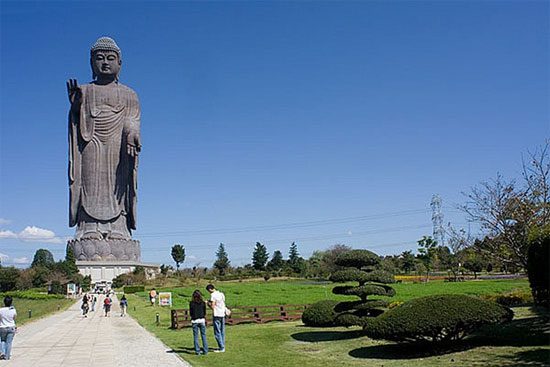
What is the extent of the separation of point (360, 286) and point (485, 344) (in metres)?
4.53

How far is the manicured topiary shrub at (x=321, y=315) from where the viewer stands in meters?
19.2

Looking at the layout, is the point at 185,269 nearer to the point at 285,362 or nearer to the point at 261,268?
the point at 261,268

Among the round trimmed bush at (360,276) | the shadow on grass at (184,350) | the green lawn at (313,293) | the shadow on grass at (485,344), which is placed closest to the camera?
the shadow on grass at (485,344)

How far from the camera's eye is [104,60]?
68312 millimetres

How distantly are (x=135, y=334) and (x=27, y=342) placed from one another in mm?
3544

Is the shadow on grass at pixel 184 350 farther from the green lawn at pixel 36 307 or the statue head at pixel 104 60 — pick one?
the statue head at pixel 104 60

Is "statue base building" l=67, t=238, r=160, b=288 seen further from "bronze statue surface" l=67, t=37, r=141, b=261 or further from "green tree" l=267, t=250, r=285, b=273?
"green tree" l=267, t=250, r=285, b=273

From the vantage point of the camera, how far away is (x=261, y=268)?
309 feet

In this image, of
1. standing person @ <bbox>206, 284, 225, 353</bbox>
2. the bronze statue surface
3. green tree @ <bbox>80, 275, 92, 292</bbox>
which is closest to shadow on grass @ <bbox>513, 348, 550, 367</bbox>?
standing person @ <bbox>206, 284, 225, 353</bbox>

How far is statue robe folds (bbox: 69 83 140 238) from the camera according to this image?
219ft

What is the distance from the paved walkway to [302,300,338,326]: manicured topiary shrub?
524 centimetres

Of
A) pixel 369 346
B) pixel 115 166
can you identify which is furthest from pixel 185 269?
pixel 369 346

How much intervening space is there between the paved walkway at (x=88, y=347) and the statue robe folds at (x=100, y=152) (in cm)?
4306

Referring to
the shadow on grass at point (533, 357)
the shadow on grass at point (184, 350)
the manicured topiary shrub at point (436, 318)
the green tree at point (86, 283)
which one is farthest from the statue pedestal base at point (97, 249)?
the shadow on grass at point (533, 357)
